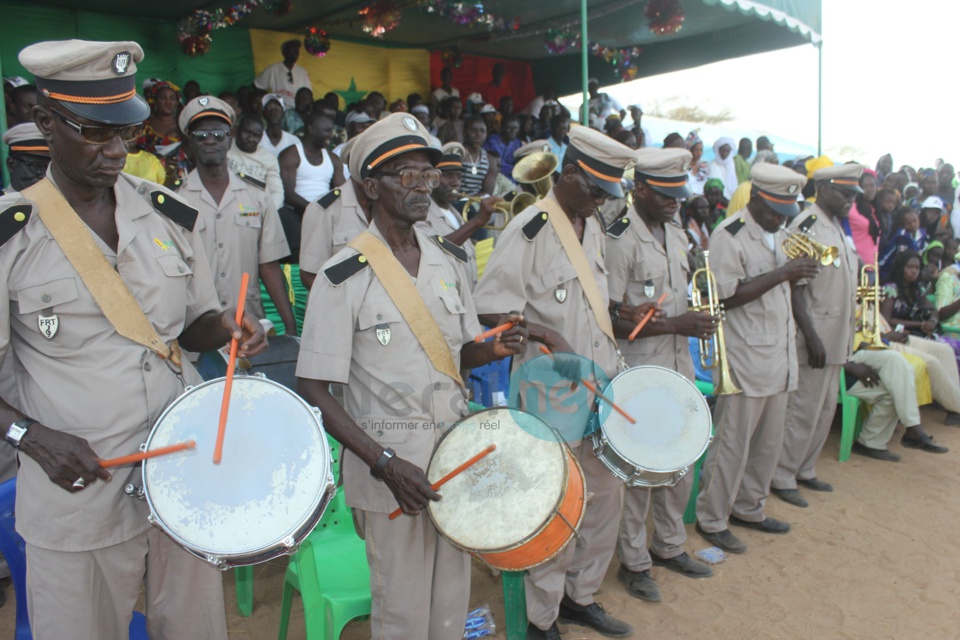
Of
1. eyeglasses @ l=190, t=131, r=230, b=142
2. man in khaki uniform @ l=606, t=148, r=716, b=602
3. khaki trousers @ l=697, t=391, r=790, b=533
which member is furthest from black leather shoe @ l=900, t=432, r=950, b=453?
eyeglasses @ l=190, t=131, r=230, b=142

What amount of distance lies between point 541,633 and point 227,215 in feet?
9.74

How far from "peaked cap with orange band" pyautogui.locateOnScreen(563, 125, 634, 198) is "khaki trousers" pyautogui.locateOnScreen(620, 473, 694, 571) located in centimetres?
179

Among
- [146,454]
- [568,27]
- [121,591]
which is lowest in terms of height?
[121,591]

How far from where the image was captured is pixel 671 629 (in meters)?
3.93

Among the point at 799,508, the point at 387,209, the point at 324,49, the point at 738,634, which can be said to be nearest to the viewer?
the point at 387,209

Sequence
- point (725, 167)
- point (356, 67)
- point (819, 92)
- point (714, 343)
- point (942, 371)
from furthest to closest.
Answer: point (725, 167) < point (356, 67) < point (819, 92) < point (942, 371) < point (714, 343)

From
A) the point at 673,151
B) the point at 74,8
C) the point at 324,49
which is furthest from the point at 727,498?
the point at 74,8

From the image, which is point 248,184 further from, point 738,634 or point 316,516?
point 738,634

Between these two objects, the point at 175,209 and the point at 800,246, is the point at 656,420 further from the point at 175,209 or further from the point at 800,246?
the point at 175,209

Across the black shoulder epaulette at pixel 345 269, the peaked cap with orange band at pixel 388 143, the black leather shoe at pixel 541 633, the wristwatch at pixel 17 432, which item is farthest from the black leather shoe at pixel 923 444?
the wristwatch at pixel 17 432

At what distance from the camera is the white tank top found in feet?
23.1

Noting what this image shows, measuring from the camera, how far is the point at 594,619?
12.7 feet

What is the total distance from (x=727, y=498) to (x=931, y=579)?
123 cm

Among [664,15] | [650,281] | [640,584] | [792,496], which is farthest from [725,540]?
[664,15]
